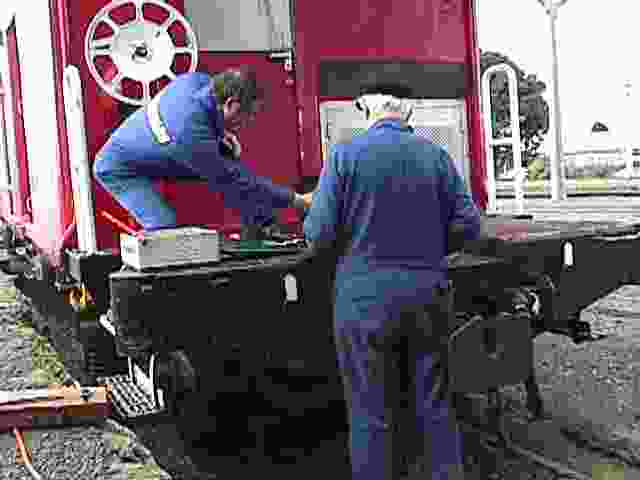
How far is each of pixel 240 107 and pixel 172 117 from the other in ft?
1.01

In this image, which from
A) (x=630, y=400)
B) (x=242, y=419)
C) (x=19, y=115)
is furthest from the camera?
(x=19, y=115)

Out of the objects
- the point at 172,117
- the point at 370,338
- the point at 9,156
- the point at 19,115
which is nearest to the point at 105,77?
the point at 172,117

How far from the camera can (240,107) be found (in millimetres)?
4473

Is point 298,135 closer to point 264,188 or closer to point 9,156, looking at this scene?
point 264,188

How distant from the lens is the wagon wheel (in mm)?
4680

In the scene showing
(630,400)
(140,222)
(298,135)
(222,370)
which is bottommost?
(630,400)

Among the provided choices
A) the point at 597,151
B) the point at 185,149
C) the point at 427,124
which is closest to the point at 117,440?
the point at 185,149

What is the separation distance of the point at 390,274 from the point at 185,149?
1121 mm

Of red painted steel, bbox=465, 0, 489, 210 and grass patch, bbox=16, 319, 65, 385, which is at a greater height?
red painted steel, bbox=465, 0, 489, 210

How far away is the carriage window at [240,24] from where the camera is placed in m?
5.36

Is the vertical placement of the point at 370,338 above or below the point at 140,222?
below

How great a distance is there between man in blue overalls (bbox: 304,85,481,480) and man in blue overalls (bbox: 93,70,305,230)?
23.2 inches

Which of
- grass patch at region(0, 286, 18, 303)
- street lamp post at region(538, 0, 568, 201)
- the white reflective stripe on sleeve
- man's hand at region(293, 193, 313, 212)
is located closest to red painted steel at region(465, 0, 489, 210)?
man's hand at region(293, 193, 313, 212)

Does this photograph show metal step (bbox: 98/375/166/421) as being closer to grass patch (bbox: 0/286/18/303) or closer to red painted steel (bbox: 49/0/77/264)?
red painted steel (bbox: 49/0/77/264)
